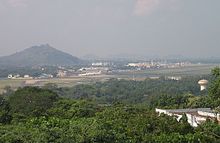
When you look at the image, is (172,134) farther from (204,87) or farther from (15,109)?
(204,87)

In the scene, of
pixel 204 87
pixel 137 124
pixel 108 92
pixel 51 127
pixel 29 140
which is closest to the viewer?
pixel 29 140

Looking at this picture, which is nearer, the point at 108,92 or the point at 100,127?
the point at 100,127

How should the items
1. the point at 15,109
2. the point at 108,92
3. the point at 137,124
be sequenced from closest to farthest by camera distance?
the point at 137,124 → the point at 15,109 → the point at 108,92

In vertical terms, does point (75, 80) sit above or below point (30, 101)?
below

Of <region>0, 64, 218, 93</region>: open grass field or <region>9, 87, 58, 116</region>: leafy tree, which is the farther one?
<region>0, 64, 218, 93</region>: open grass field

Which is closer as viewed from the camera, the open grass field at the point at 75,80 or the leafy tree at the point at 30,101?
the leafy tree at the point at 30,101

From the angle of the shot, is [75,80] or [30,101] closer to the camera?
[30,101]

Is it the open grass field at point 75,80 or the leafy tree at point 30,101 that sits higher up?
the leafy tree at point 30,101

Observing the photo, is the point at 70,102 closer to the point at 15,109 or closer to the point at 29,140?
the point at 15,109

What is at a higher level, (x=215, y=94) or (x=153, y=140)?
(x=215, y=94)

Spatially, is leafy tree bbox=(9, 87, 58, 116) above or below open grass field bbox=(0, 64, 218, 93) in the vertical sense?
above

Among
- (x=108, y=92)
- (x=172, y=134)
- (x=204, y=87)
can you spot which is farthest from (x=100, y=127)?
(x=108, y=92)
